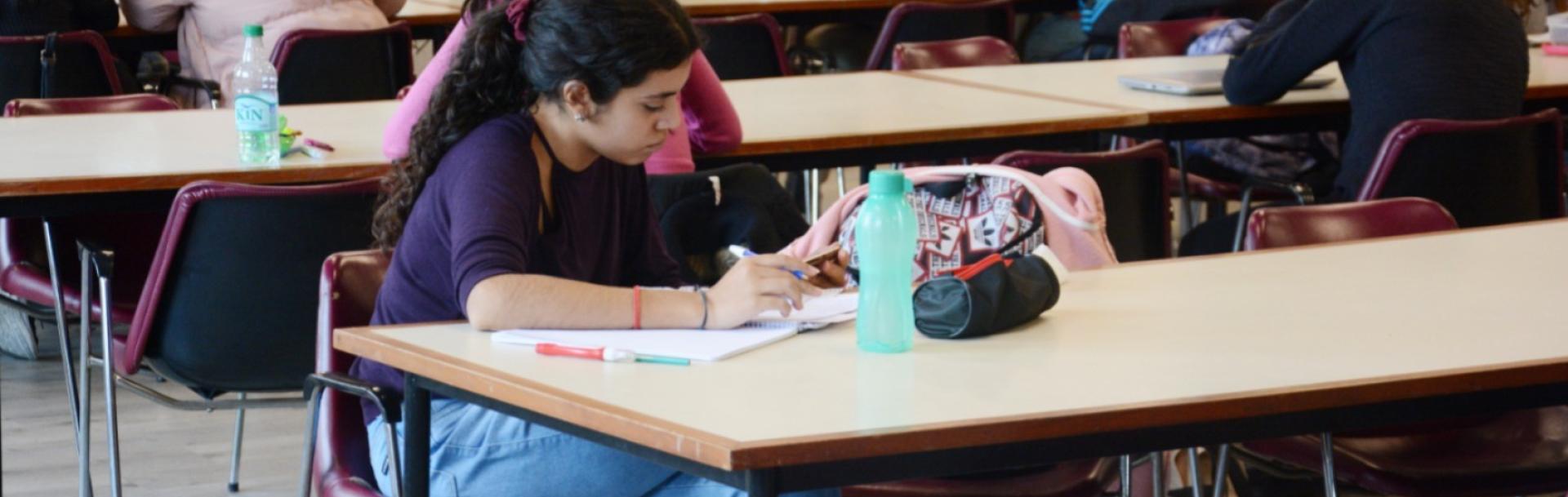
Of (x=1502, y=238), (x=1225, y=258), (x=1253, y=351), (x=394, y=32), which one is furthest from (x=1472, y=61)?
(x=394, y=32)

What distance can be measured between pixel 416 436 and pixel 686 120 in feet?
5.13

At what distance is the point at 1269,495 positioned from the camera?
11.6ft

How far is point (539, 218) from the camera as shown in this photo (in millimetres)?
2418

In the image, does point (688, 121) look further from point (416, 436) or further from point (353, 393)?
point (416, 436)

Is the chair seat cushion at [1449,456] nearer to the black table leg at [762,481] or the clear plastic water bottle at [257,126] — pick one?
the black table leg at [762,481]

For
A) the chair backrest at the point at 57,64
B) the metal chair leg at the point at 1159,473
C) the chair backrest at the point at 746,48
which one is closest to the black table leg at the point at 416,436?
the metal chair leg at the point at 1159,473

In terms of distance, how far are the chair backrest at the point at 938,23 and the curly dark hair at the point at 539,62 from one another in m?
3.47

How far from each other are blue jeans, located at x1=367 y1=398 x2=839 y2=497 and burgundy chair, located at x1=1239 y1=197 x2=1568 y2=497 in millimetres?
915

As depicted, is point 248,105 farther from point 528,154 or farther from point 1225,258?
point 1225,258

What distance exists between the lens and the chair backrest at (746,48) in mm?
5535

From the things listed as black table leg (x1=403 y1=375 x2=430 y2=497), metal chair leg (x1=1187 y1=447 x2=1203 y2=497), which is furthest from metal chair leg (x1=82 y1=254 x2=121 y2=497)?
metal chair leg (x1=1187 y1=447 x2=1203 y2=497)

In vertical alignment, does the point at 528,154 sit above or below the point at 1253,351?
above

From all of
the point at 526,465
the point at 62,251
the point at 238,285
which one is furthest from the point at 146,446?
the point at 526,465

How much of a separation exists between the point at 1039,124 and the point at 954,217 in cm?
121
